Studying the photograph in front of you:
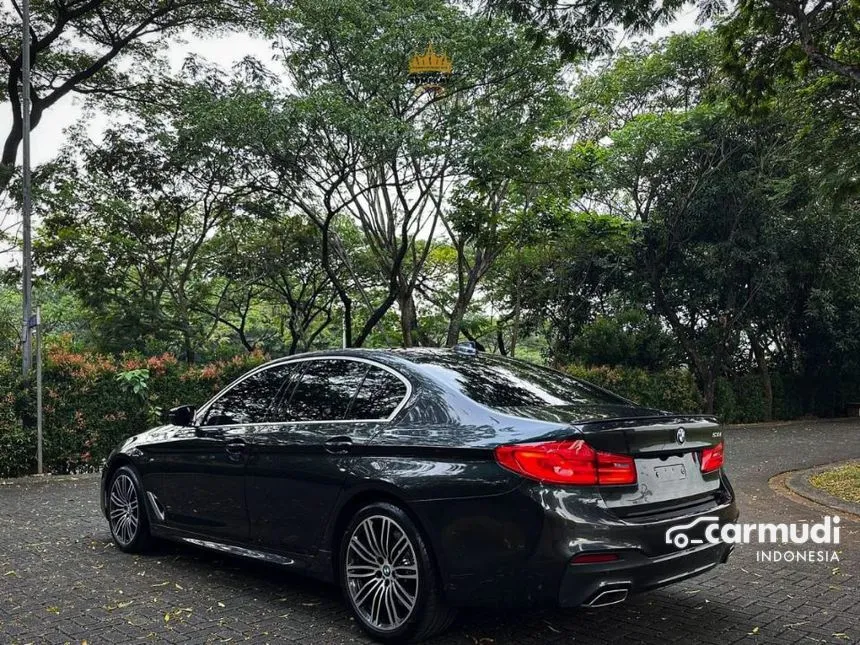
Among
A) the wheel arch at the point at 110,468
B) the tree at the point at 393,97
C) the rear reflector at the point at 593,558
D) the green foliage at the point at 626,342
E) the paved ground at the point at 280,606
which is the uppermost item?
the tree at the point at 393,97

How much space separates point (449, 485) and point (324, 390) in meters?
1.32

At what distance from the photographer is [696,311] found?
23312mm

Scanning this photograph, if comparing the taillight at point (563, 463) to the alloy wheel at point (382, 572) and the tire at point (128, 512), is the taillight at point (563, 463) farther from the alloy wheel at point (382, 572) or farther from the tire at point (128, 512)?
the tire at point (128, 512)

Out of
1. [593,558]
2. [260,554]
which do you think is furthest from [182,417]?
[593,558]

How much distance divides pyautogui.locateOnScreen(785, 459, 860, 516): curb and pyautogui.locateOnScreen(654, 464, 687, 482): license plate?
4.76 meters

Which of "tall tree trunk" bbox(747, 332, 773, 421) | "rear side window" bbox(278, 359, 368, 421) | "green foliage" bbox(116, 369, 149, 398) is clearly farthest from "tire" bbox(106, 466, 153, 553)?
"tall tree trunk" bbox(747, 332, 773, 421)

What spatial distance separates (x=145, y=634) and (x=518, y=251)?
17.9 metres

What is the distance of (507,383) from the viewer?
15.2 feet

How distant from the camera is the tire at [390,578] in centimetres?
394

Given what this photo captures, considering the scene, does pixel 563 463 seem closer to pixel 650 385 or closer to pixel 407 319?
pixel 407 319

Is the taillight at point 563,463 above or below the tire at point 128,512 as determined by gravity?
above

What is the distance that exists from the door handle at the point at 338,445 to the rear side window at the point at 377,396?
0.58 feet

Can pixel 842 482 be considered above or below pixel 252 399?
below

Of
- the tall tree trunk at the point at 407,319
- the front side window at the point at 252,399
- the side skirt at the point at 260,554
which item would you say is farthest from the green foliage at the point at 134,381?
the tall tree trunk at the point at 407,319
